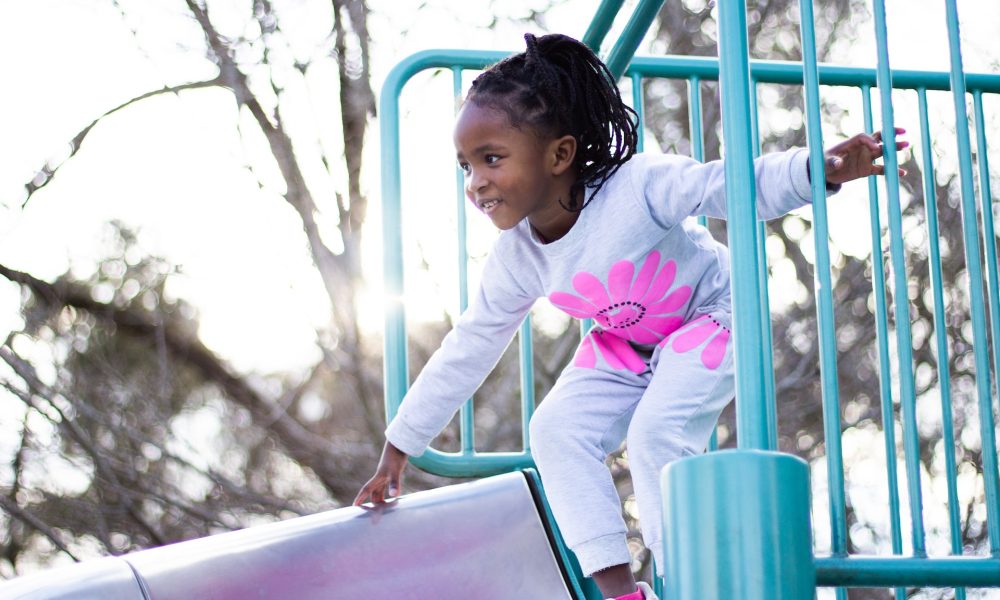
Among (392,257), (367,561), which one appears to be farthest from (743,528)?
(392,257)

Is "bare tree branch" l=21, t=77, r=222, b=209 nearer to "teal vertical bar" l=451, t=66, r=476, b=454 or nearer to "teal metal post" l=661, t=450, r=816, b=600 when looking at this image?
"teal vertical bar" l=451, t=66, r=476, b=454

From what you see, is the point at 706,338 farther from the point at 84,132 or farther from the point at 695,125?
the point at 84,132

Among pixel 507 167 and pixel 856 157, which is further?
pixel 507 167

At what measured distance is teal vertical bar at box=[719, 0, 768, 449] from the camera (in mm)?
1038

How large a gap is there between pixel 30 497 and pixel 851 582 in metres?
5.05

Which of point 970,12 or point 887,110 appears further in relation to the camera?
point 970,12

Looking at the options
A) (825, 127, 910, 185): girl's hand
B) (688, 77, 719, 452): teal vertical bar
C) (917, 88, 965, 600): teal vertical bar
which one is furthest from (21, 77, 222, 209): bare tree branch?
(825, 127, 910, 185): girl's hand

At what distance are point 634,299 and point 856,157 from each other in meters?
0.47

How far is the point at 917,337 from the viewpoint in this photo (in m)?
5.42

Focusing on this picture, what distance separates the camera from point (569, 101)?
1.81m

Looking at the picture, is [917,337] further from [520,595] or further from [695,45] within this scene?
[520,595]

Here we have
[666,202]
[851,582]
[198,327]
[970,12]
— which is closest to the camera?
[851,582]

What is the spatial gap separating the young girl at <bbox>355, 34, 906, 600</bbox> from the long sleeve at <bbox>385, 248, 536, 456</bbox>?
34 mm

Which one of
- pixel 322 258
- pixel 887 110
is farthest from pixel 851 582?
pixel 322 258
